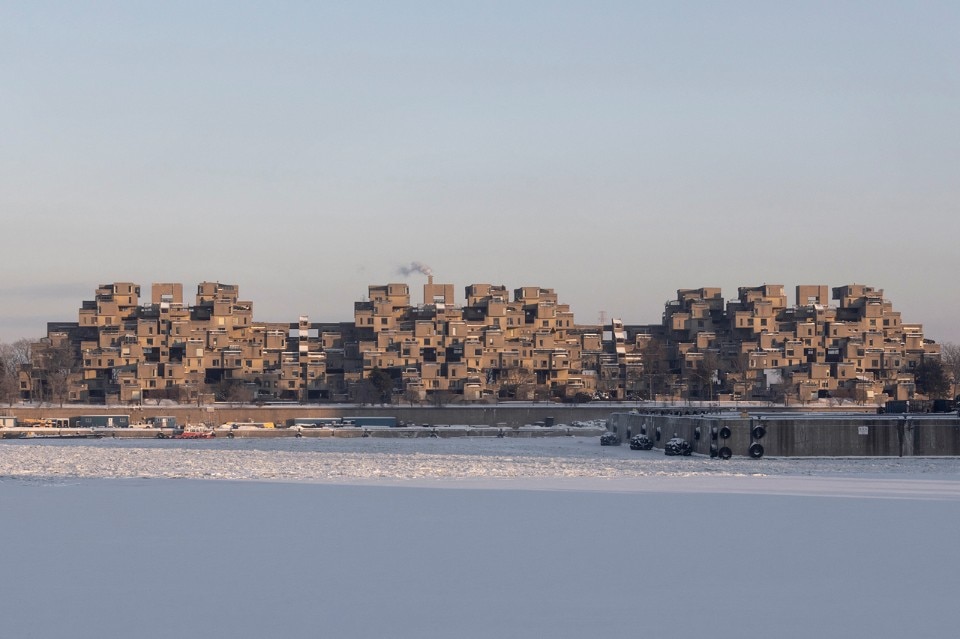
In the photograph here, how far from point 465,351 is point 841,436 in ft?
384

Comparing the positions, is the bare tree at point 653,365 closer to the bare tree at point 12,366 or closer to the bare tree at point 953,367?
the bare tree at point 953,367

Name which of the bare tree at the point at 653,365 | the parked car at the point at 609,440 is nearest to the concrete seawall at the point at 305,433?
the parked car at the point at 609,440

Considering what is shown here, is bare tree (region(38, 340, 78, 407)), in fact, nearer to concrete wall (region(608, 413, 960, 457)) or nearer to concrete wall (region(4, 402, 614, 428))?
concrete wall (region(4, 402, 614, 428))

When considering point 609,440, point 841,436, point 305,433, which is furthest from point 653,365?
point 841,436

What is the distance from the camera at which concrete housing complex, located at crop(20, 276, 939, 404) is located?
17362cm

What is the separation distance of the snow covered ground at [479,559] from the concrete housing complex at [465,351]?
434ft

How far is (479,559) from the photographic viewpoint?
1988 cm

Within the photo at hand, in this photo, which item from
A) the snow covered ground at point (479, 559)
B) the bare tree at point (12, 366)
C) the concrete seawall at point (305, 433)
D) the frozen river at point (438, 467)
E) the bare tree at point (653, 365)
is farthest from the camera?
the bare tree at point (653, 365)

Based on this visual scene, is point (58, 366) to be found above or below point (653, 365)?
below

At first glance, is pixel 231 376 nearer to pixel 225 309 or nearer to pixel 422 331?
pixel 225 309

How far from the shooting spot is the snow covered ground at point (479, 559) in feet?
48.9

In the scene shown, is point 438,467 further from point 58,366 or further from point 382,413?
point 58,366

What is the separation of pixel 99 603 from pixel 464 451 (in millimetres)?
55271

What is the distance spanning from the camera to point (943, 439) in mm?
62438
